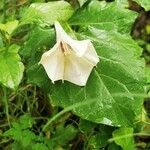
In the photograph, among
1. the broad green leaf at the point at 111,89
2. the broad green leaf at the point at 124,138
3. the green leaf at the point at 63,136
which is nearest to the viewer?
the broad green leaf at the point at 111,89

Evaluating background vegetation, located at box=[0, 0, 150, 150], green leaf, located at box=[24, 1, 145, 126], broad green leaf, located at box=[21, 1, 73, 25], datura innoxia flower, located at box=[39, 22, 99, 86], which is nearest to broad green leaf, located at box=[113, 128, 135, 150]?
background vegetation, located at box=[0, 0, 150, 150]

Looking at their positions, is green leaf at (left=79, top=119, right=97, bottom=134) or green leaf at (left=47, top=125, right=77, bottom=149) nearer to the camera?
green leaf at (left=79, top=119, right=97, bottom=134)

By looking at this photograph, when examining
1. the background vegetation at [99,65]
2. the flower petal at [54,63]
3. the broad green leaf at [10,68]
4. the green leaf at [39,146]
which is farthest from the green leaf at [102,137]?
the broad green leaf at [10,68]

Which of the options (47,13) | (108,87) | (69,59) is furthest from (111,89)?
(47,13)

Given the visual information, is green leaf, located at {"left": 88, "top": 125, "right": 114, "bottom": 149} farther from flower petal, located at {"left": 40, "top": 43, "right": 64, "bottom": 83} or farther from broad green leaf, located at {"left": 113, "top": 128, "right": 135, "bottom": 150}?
flower petal, located at {"left": 40, "top": 43, "right": 64, "bottom": 83}

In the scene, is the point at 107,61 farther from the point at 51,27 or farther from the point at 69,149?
the point at 69,149

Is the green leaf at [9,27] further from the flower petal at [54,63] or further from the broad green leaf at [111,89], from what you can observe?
the broad green leaf at [111,89]

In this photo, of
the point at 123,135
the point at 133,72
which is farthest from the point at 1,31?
the point at 123,135
